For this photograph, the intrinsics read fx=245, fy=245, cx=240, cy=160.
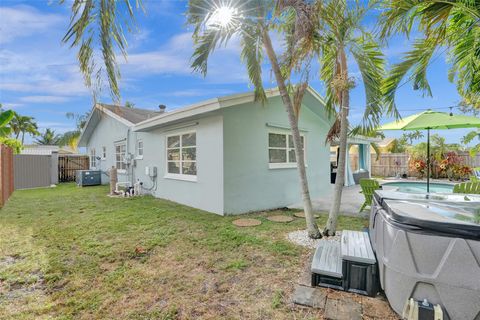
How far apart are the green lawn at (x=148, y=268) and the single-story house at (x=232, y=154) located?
118 cm

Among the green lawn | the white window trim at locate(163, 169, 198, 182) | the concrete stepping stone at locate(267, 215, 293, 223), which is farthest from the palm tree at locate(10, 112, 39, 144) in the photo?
the concrete stepping stone at locate(267, 215, 293, 223)

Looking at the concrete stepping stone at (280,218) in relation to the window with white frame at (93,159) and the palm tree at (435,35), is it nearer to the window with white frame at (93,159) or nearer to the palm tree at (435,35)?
the palm tree at (435,35)

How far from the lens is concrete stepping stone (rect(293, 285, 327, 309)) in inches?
116

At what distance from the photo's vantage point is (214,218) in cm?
709

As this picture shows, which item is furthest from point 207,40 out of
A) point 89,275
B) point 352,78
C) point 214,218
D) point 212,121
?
point 89,275

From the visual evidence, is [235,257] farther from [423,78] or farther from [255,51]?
[423,78]

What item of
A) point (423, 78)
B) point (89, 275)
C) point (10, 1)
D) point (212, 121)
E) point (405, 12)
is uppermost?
point (10, 1)

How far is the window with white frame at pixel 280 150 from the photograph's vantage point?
8.70 meters

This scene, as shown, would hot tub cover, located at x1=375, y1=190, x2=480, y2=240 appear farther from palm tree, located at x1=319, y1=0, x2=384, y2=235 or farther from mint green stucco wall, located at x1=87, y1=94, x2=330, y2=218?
mint green stucco wall, located at x1=87, y1=94, x2=330, y2=218

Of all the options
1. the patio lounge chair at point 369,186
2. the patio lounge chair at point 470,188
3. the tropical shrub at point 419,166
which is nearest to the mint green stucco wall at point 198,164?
the patio lounge chair at point 369,186

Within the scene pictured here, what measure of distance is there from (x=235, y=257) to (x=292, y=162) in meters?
5.77

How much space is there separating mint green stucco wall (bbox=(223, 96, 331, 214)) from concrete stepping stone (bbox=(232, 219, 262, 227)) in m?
0.78

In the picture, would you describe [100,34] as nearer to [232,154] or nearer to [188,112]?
[188,112]

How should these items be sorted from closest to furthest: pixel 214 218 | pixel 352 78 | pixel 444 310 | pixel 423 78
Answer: pixel 444 310, pixel 352 78, pixel 423 78, pixel 214 218
